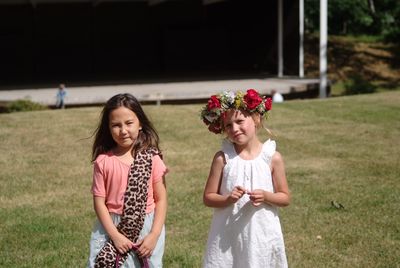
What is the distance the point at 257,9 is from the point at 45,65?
9.52m

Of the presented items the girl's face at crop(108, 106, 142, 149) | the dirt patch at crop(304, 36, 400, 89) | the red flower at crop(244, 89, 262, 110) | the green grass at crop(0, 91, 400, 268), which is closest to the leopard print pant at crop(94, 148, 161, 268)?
the girl's face at crop(108, 106, 142, 149)

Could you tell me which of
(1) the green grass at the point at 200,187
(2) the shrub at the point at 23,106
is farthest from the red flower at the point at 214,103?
(2) the shrub at the point at 23,106

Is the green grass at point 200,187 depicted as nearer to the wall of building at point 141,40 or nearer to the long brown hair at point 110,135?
the long brown hair at point 110,135

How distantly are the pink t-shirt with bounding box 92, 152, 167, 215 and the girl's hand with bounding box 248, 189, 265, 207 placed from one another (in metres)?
0.51

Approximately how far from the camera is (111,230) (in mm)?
3379

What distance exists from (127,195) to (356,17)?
113 feet

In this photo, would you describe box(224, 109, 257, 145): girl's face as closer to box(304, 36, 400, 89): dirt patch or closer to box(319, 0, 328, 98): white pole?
box(319, 0, 328, 98): white pole

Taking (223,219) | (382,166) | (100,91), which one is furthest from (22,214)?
(100,91)

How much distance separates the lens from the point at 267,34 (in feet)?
94.2

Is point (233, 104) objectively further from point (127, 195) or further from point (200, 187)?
point (200, 187)

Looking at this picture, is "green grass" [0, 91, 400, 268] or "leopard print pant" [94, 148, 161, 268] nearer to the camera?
"leopard print pant" [94, 148, 161, 268]

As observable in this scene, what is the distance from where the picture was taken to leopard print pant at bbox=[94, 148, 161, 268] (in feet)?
11.1

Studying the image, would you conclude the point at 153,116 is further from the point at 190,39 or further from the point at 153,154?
the point at 190,39

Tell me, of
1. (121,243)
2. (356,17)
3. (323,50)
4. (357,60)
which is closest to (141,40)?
(357,60)
